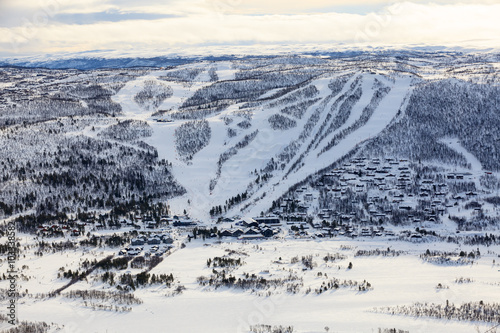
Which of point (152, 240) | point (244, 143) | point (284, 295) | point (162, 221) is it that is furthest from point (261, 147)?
point (284, 295)

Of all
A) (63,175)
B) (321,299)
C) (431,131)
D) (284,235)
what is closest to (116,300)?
(321,299)

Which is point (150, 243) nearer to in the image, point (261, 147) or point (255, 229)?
point (255, 229)

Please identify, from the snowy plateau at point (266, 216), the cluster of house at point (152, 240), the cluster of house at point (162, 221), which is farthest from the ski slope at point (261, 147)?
the cluster of house at point (152, 240)

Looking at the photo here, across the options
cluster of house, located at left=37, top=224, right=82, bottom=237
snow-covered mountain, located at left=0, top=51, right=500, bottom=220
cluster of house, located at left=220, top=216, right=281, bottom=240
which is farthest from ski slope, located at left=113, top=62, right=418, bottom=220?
cluster of house, located at left=37, top=224, right=82, bottom=237

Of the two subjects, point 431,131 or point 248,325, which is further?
point 431,131

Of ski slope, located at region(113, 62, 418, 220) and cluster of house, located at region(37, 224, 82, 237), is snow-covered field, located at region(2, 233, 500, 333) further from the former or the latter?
ski slope, located at region(113, 62, 418, 220)

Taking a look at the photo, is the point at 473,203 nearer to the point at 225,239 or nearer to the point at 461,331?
the point at 225,239

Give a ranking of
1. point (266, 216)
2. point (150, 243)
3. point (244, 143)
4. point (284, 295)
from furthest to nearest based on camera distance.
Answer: point (244, 143), point (266, 216), point (150, 243), point (284, 295)
